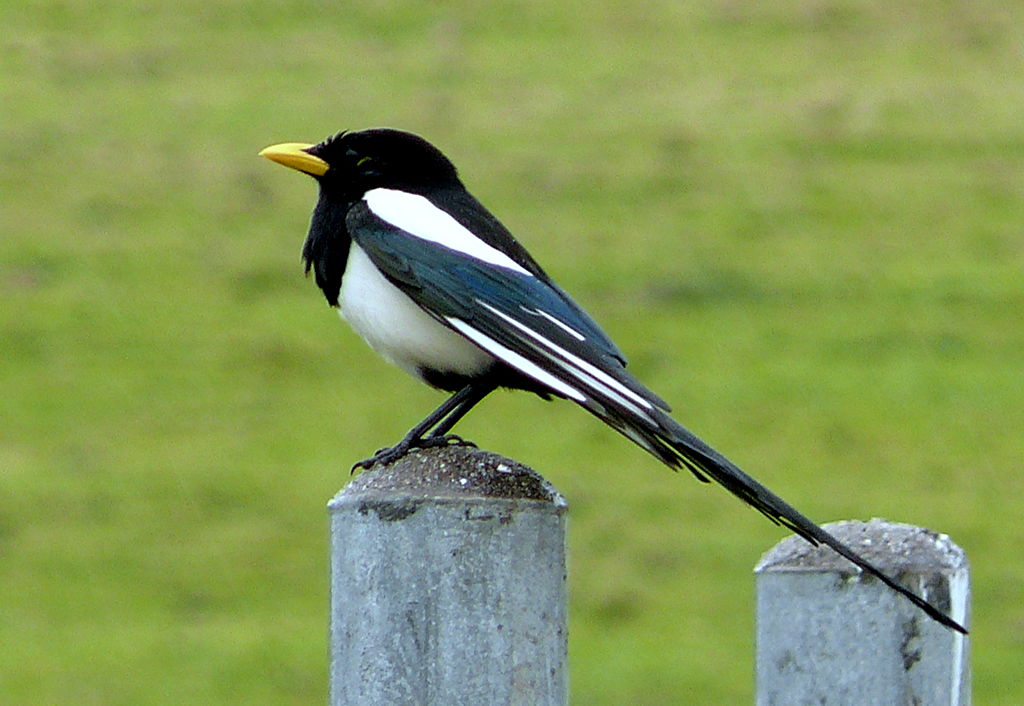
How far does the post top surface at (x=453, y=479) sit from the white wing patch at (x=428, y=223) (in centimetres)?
67

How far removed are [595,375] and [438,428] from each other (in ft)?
1.46

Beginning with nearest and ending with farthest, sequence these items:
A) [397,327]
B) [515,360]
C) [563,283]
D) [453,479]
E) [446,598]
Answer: [446,598] < [453,479] < [515,360] < [397,327] < [563,283]

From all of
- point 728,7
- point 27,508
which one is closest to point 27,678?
point 27,508

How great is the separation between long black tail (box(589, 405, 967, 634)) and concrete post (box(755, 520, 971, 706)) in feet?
0.09

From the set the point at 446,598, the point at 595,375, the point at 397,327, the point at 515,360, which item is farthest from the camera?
the point at 397,327

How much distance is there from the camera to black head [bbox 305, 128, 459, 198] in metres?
3.22

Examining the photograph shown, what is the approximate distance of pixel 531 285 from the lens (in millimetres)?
2799

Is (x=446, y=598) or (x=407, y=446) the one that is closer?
(x=446, y=598)

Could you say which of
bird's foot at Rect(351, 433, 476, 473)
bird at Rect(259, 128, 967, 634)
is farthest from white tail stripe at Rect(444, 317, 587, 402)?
bird's foot at Rect(351, 433, 476, 473)

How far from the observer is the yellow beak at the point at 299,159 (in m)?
3.30

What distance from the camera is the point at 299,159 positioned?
333 cm

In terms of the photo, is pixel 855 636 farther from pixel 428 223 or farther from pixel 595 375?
pixel 428 223

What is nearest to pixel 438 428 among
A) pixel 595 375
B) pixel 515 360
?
pixel 515 360

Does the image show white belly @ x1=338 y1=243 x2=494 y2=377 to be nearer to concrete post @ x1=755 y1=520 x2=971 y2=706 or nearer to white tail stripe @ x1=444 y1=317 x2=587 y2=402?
white tail stripe @ x1=444 y1=317 x2=587 y2=402
